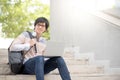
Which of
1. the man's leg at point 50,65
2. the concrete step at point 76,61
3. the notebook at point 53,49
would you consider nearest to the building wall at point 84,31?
the concrete step at point 76,61

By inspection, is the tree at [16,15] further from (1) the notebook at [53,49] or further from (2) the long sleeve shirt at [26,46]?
(1) the notebook at [53,49]

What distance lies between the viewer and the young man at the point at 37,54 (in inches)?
142

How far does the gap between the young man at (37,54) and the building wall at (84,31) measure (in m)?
1.29

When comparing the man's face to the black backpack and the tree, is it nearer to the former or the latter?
the black backpack

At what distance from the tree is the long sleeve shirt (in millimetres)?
14558

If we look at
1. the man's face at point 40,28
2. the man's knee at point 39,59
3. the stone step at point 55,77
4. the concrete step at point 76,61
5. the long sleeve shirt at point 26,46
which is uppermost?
the man's face at point 40,28

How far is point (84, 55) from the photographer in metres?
5.56

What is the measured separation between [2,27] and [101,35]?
46.4ft

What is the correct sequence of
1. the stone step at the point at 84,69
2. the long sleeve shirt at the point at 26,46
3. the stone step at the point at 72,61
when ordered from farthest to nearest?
the stone step at the point at 72,61 → the stone step at the point at 84,69 → the long sleeve shirt at the point at 26,46

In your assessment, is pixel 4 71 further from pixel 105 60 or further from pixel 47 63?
pixel 105 60

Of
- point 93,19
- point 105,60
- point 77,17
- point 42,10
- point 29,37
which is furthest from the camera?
point 42,10

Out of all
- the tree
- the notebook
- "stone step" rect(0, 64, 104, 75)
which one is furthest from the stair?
the tree

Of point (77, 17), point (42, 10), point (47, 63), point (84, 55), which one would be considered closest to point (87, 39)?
point (84, 55)

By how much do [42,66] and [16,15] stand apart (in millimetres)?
15439
